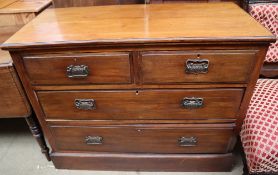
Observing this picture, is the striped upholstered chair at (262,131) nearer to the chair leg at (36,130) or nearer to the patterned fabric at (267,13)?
the patterned fabric at (267,13)

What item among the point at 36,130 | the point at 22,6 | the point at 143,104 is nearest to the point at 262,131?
the point at 143,104

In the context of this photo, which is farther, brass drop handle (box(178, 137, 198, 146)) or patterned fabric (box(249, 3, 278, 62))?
patterned fabric (box(249, 3, 278, 62))

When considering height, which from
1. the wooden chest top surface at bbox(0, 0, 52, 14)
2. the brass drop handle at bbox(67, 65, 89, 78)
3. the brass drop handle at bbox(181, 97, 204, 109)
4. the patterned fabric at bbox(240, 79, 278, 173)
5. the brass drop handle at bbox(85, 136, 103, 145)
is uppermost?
the wooden chest top surface at bbox(0, 0, 52, 14)

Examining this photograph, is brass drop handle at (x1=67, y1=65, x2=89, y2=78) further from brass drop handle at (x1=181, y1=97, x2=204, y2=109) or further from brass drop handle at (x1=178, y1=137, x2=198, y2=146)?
brass drop handle at (x1=178, y1=137, x2=198, y2=146)

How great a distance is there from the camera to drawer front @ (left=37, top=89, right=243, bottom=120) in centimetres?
107

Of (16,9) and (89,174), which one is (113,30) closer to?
(16,9)

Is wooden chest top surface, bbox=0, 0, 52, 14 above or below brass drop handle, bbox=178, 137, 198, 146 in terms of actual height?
above

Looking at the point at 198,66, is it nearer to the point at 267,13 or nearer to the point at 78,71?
the point at 78,71

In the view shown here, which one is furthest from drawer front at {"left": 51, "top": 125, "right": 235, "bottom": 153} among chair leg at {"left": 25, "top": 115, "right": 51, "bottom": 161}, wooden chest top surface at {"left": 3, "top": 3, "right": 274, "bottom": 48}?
wooden chest top surface at {"left": 3, "top": 3, "right": 274, "bottom": 48}

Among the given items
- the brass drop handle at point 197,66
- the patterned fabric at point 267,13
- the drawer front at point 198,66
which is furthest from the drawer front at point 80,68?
the patterned fabric at point 267,13

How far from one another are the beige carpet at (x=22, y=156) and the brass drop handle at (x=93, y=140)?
0.81 ft

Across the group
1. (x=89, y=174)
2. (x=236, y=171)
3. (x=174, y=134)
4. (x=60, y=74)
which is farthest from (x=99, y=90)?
(x=236, y=171)

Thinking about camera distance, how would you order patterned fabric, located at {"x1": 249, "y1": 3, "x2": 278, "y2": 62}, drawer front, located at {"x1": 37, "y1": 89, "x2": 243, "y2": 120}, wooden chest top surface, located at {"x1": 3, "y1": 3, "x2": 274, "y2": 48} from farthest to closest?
1. patterned fabric, located at {"x1": 249, "y1": 3, "x2": 278, "y2": 62}
2. drawer front, located at {"x1": 37, "y1": 89, "x2": 243, "y2": 120}
3. wooden chest top surface, located at {"x1": 3, "y1": 3, "x2": 274, "y2": 48}

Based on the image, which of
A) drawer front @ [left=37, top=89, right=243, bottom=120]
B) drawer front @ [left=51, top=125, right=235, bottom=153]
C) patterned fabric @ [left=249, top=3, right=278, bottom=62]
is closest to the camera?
drawer front @ [left=37, top=89, right=243, bottom=120]
